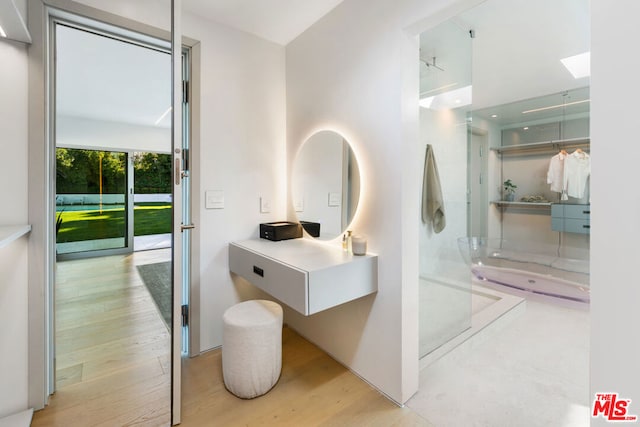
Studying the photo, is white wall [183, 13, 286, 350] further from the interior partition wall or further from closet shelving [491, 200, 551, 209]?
closet shelving [491, 200, 551, 209]

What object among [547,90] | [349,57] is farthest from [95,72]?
[547,90]

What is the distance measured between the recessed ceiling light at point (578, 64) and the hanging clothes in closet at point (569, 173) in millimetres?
1166

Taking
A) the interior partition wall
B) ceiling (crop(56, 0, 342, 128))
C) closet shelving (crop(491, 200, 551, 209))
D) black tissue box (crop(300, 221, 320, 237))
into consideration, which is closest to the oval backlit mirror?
black tissue box (crop(300, 221, 320, 237))

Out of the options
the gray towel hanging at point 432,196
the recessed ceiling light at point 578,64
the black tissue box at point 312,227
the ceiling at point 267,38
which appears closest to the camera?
the ceiling at point 267,38

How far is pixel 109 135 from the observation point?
1749 millimetres

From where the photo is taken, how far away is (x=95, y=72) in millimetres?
1651

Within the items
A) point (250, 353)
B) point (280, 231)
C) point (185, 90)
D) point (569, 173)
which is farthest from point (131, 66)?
point (569, 173)

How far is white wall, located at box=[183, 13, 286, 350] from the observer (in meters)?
2.12

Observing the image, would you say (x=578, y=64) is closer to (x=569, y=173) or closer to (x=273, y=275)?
(x=569, y=173)

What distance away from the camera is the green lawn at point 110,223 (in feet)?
5.23

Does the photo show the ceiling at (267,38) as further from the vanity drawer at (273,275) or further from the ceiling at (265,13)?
the vanity drawer at (273,275)

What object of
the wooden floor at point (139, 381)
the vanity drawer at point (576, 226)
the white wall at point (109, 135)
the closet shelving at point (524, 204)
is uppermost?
the white wall at point (109, 135)

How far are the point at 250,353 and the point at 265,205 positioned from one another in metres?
1.18

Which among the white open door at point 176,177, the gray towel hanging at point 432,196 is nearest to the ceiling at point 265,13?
the white open door at point 176,177
